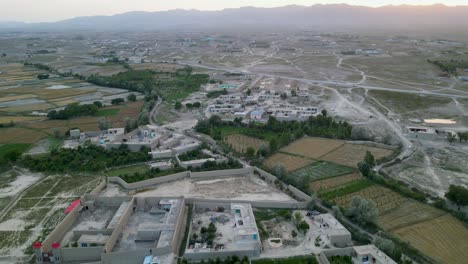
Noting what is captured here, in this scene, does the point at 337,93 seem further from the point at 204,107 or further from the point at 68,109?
the point at 68,109

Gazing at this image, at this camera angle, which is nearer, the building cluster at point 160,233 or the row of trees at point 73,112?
the building cluster at point 160,233

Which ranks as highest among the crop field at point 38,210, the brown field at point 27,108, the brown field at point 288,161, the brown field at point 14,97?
the brown field at point 14,97

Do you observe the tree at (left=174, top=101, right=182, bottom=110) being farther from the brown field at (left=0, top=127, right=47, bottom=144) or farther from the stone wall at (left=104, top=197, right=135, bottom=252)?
the stone wall at (left=104, top=197, right=135, bottom=252)

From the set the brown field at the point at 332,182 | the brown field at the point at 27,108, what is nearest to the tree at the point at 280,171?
the brown field at the point at 332,182

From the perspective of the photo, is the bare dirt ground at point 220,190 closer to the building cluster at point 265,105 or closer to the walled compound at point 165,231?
the walled compound at point 165,231

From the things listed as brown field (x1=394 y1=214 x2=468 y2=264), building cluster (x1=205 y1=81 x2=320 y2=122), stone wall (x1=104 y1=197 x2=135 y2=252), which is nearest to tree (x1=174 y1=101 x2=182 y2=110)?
building cluster (x1=205 y1=81 x2=320 y2=122)

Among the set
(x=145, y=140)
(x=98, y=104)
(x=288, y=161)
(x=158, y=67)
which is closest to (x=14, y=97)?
(x=98, y=104)

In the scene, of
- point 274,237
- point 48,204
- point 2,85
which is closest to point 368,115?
point 274,237
